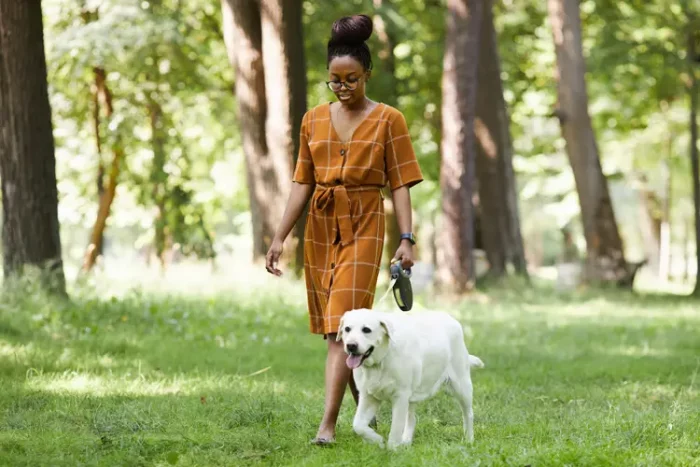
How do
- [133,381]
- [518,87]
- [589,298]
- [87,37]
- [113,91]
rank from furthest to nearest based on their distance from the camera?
1. [518,87]
2. [113,91]
3. [589,298]
4. [87,37]
5. [133,381]

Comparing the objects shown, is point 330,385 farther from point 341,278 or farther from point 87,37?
point 87,37

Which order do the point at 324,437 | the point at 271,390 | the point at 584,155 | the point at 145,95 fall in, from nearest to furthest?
the point at 324,437
the point at 271,390
the point at 584,155
the point at 145,95

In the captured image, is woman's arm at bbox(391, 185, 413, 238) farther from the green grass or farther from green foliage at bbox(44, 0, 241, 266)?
green foliage at bbox(44, 0, 241, 266)

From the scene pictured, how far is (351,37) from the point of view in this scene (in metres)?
6.41

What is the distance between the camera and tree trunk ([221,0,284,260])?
64.8 ft

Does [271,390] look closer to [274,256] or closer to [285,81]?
[274,256]

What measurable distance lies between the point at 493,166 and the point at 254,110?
6.29 meters

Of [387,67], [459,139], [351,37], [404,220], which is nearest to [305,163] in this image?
[404,220]

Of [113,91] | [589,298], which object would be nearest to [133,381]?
[589,298]

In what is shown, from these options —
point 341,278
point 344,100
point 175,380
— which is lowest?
point 175,380

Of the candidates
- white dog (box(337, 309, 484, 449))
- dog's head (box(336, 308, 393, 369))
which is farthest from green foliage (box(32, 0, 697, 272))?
dog's head (box(336, 308, 393, 369))

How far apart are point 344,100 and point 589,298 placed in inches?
645

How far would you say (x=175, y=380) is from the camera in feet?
29.0

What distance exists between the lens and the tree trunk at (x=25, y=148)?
12180 mm
